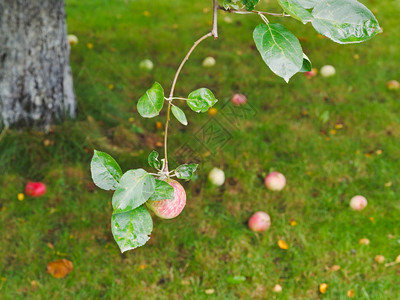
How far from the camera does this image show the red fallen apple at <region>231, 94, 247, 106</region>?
10.8 ft

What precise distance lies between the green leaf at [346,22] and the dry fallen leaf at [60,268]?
195cm

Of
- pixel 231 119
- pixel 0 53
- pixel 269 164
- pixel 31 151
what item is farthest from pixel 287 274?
pixel 0 53

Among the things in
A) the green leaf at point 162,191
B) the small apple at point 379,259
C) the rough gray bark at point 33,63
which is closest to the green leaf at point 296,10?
the green leaf at point 162,191

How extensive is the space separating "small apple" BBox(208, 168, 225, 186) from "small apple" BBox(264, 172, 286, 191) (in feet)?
0.91

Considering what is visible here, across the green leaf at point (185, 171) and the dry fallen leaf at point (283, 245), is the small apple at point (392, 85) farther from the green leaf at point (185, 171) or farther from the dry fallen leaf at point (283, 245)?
the green leaf at point (185, 171)

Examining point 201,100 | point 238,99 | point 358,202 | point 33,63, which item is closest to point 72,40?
point 33,63

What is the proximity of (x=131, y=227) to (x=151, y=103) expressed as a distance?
19 centimetres

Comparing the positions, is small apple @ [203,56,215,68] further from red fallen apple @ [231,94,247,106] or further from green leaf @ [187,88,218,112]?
green leaf @ [187,88,218,112]

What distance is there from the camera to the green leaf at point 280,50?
0.63 metres

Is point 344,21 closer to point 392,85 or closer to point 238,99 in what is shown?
point 238,99

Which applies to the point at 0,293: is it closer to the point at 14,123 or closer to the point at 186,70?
the point at 14,123

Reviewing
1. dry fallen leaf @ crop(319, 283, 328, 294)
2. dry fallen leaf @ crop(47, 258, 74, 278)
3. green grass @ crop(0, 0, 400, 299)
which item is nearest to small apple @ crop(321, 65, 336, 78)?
green grass @ crop(0, 0, 400, 299)

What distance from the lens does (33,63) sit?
9.07ft

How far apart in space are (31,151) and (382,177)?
7.56ft
